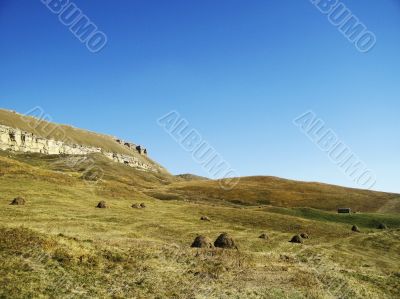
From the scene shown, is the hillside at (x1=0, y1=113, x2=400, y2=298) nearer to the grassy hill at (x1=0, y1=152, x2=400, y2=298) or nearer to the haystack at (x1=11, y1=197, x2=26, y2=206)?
the grassy hill at (x1=0, y1=152, x2=400, y2=298)

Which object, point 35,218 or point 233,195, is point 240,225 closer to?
point 35,218

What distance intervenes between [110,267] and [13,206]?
2675cm

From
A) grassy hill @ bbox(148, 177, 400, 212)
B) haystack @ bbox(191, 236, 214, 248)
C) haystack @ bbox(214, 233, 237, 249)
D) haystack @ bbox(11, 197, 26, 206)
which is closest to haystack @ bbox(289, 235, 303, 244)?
haystack @ bbox(214, 233, 237, 249)

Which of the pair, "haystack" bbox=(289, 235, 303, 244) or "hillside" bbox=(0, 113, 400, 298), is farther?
"haystack" bbox=(289, 235, 303, 244)

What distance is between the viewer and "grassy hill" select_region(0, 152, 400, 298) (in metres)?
22.8

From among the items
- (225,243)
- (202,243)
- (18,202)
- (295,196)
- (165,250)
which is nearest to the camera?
(165,250)

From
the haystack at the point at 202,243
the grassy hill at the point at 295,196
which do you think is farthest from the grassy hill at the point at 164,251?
the grassy hill at the point at 295,196

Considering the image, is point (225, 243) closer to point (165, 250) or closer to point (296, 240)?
point (165, 250)

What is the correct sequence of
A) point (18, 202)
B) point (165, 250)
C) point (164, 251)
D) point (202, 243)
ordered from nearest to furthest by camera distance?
point (164, 251), point (165, 250), point (202, 243), point (18, 202)

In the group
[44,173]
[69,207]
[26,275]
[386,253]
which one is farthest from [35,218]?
[386,253]

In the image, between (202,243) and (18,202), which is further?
(18,202)

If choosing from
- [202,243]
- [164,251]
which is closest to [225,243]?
[202,243]

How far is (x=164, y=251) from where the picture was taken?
3209cm

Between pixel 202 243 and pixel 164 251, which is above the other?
pixel 202 243
